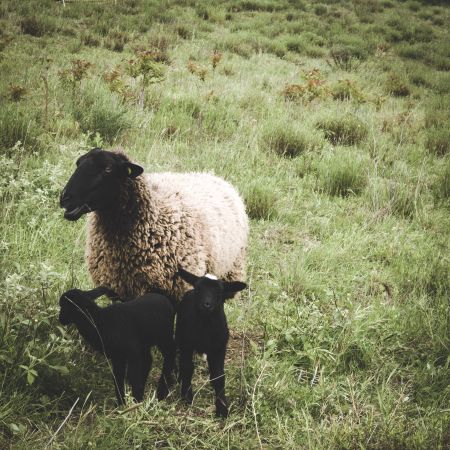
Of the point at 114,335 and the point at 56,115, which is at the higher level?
the point at 56,115

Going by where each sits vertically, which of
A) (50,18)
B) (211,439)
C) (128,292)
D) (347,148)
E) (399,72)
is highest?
(50,18)

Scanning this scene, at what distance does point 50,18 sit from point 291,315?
32.3 ft

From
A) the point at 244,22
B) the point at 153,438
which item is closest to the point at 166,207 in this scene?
the point at 153,438

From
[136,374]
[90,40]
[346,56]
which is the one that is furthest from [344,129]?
[90,40]

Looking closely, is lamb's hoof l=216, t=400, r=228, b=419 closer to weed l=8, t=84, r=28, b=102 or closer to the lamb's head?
the lamb's head

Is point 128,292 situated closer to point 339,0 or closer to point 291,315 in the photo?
point 291,315

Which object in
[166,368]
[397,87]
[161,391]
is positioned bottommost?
[161,391]

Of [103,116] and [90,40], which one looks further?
[90,40]

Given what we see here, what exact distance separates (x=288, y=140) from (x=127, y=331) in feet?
14.2

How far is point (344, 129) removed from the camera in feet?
21.5

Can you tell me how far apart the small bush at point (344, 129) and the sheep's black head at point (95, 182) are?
4.30 metres

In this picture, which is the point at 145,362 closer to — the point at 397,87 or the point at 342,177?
the point at 342,177

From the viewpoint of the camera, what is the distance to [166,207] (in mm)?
3107

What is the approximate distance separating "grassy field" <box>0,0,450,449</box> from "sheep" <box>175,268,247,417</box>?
14 cm
